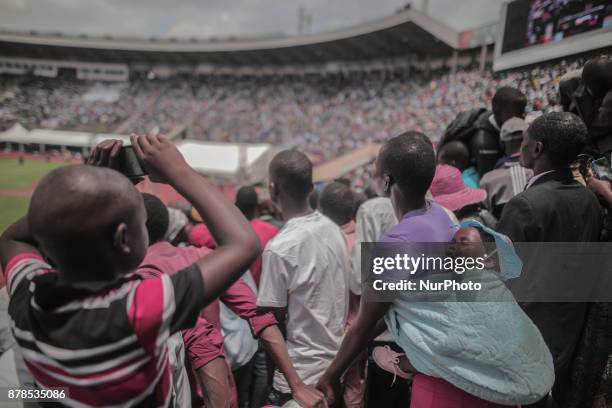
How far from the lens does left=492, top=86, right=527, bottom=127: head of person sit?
9.33 ft

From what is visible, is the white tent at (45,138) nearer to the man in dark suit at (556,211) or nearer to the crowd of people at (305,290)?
the crowd of people at (305,290)

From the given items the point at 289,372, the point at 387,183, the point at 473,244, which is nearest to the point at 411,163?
the point at 387,183

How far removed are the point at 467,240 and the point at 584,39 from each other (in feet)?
9.39

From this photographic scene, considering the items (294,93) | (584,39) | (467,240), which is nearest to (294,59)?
(294,93)

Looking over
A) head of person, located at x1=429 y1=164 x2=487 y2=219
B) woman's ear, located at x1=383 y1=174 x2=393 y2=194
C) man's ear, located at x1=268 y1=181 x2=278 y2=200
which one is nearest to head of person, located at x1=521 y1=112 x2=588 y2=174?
head of person, located at x1=429 y1=164 x2=487 y2=219

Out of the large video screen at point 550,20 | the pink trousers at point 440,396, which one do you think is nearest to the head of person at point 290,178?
the pink trousers at point 440,396

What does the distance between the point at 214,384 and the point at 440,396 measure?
103cm

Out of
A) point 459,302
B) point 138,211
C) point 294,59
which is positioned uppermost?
point 294,59

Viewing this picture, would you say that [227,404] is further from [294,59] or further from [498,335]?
[294,59]

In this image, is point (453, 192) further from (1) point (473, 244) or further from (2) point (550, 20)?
Answer: (2) point (550, 20)

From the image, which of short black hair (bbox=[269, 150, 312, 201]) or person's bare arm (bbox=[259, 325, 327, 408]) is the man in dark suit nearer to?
short black hair (bbox=[269, 150, 312, 201])

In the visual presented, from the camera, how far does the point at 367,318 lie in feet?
5.27

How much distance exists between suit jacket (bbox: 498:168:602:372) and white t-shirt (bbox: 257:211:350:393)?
3.39 ft

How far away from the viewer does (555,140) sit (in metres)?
1.97
